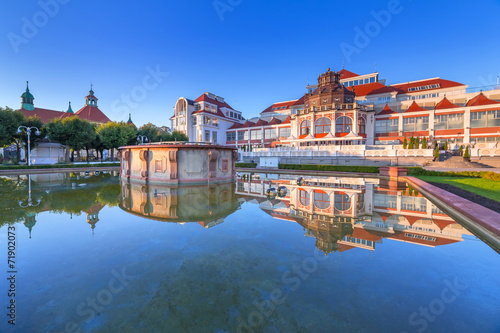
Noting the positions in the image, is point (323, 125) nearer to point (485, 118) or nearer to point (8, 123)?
point (485, 118)

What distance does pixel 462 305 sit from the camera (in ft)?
11.4

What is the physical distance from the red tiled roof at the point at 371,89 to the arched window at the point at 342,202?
4727 cm

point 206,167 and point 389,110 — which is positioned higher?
point 389,110

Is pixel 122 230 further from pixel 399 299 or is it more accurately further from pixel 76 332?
pixel 399 299

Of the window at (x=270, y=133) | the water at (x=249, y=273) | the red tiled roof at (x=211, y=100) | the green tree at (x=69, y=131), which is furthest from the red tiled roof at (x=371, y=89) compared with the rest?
the green tree at (x=69, y=131)

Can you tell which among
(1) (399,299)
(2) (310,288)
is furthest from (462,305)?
(2) (310,288)

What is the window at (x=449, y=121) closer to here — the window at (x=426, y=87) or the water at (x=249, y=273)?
the window at (x=426, y=87)

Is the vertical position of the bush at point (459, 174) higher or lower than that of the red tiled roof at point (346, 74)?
lower

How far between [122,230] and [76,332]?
4.46 m

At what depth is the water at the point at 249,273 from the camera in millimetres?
3154

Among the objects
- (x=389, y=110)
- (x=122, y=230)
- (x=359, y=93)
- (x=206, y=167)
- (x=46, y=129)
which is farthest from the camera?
(x=359, y=93)

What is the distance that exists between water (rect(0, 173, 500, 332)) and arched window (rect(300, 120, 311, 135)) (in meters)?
40.1

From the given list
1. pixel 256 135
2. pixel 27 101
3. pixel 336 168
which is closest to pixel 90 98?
pixel 27 101

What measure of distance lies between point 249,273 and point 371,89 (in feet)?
197
